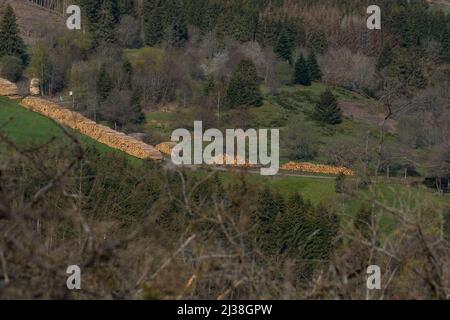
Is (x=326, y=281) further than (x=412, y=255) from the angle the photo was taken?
No

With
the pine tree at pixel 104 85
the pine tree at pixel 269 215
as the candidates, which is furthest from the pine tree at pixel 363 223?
the pine tree at pixel 104 85

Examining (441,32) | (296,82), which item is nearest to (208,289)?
(296,82)

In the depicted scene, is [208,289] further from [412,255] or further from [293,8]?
[293,8]

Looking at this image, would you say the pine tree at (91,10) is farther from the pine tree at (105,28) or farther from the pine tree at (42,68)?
the pine tree at (42,68)

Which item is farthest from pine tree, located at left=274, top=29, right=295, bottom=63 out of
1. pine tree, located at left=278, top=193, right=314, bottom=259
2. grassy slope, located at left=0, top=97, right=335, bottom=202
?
pine tree, located at left=278, top=193, right=314, bottom=259

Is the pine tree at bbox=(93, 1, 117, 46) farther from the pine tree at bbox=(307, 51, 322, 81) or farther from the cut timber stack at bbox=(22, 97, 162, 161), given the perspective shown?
the cut timber stack at bbox=(22, 97, 162, 161)

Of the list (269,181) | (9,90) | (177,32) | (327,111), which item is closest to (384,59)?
(177,32)
